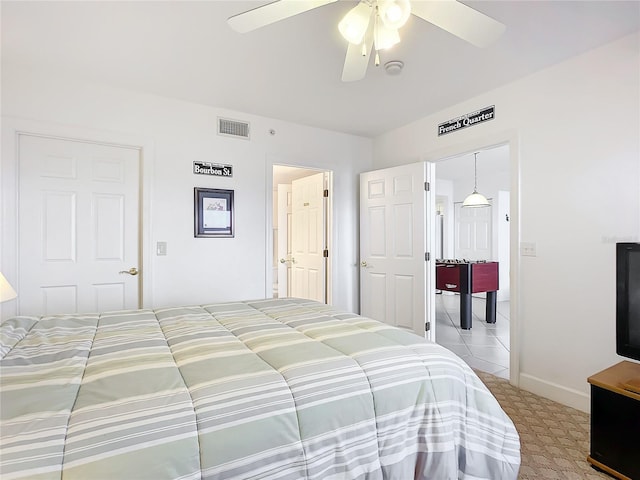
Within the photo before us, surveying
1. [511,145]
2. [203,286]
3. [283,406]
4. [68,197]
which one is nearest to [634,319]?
[511,145]

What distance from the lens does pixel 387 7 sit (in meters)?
1.38

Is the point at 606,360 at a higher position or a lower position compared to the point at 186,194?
lower

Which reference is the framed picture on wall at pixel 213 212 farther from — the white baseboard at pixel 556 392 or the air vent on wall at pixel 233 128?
the white baseboard at pixel 556 392

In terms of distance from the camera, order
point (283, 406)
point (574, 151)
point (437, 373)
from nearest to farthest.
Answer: point (283, 406)
point (437, 373)
point (574, 151)

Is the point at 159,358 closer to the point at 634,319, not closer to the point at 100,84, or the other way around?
the point at 634,319

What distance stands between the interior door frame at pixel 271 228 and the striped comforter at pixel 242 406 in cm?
199

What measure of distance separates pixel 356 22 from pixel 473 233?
6609mm

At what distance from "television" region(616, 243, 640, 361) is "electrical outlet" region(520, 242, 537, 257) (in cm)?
78

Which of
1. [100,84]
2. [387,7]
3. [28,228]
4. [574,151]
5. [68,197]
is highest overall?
[100,84]

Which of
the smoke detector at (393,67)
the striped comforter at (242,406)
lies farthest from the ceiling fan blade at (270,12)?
the striped comforter at (242,406)

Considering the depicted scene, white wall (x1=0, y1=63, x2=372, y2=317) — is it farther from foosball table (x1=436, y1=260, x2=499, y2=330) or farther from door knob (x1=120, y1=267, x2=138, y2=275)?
foosball table (x1=436, y1=260, x2=499, y2=330)

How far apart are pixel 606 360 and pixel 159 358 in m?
2.70

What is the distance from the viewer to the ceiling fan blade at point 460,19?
1.40m

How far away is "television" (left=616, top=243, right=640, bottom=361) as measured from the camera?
1788 millimetres
